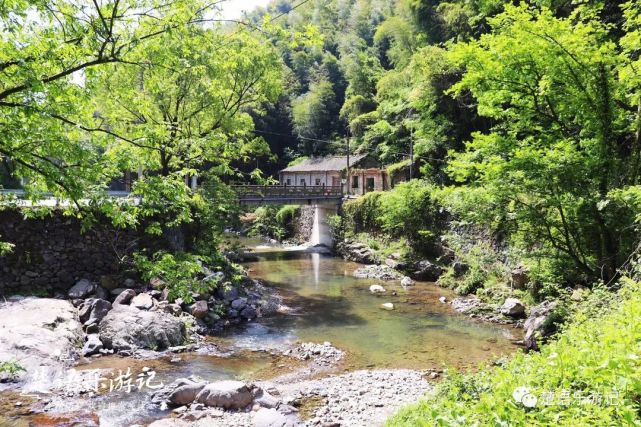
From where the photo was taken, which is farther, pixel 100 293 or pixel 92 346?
pixel 100 293

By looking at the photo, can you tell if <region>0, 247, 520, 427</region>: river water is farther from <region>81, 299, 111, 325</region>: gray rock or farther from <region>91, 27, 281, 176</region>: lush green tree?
<region>91, 27, 281, 176</region>: lush green tree

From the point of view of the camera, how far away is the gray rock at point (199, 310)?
45.8 ft

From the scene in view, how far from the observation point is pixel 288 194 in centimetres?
3188

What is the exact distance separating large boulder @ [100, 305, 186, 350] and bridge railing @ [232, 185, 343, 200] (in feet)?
52.5

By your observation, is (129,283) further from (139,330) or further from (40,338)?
(40,338)

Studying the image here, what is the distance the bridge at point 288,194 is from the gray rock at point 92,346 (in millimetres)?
16644

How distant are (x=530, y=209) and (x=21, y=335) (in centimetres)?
1222

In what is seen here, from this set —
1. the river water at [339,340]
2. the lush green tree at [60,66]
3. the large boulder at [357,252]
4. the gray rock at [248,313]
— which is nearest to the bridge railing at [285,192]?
the large boulder at [357,252]

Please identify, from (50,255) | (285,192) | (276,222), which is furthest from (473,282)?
(276,222)

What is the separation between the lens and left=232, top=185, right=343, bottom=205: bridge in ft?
94.8

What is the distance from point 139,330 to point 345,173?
3223 cm

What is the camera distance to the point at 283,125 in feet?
A: 192

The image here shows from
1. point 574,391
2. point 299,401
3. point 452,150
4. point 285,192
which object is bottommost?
point 299,401

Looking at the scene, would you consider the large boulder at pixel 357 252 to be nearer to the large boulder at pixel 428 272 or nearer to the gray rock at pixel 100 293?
the large boulder at pixel 428 272
